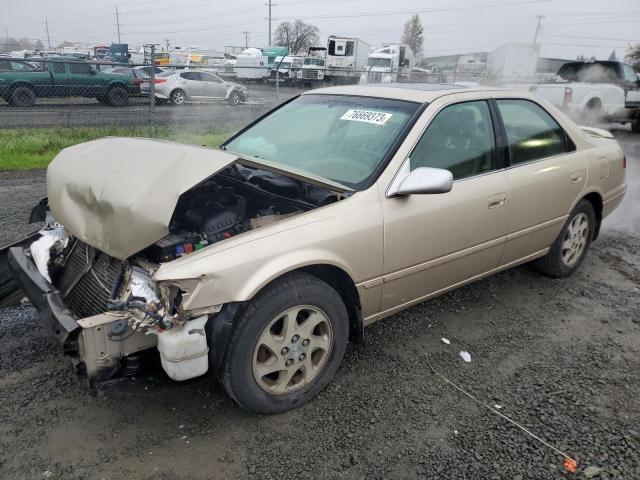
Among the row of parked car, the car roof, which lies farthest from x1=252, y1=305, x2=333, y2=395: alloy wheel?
the row of parked car

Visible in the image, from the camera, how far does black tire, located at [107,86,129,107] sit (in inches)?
597

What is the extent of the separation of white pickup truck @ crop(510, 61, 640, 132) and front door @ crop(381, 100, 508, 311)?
982 centimetres

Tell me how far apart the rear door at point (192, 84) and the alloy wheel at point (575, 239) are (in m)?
15.3

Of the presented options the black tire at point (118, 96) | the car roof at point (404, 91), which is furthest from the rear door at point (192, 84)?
the car roof at point (404, 91)

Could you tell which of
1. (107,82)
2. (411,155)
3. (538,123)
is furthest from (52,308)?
(107,82)

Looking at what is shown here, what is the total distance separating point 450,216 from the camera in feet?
10.3

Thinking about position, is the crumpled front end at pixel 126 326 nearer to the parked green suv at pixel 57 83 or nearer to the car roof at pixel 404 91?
the car roof at pixel 404 91

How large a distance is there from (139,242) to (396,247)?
139 centimetres

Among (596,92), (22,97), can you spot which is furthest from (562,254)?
(22,97)

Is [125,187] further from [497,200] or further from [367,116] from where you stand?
[497,200]

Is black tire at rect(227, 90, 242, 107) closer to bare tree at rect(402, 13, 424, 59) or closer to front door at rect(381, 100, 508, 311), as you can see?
front door at rect(381, 100, 508, 311)

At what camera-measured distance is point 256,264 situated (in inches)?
93.6

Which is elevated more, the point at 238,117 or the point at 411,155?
the point at 411,155

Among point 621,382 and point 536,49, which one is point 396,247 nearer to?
point 621,382
